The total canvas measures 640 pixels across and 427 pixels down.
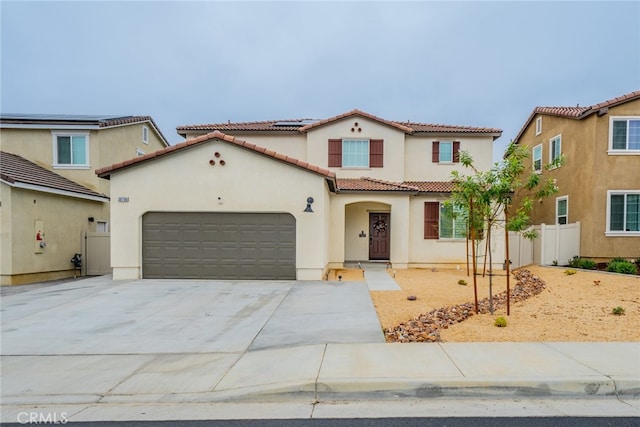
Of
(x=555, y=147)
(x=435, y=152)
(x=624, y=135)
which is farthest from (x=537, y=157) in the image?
(x=435, y=152)

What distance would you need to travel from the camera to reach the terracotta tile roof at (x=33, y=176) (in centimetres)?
1284

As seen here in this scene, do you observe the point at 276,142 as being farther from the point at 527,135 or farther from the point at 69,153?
the point at 527,135

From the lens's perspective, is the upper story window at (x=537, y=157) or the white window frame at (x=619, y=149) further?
the upper story window at (x=537, y=157)

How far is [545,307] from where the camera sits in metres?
8.05

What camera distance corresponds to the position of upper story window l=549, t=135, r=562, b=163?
54.6 ft

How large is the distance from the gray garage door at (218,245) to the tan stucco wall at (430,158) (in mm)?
8194

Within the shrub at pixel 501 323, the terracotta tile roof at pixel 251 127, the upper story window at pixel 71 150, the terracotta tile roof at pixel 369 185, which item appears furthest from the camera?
the terracotta tile roof at pixel 251 127

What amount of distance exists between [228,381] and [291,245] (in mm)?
7799

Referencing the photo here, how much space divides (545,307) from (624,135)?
35.6ft

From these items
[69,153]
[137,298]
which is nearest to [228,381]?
[137,298]

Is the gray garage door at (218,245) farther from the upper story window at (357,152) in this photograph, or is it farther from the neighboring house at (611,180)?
the neighboring house at (611,180)

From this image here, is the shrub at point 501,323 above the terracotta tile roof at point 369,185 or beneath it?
beneath

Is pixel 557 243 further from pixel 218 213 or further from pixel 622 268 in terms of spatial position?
pixel 218 213

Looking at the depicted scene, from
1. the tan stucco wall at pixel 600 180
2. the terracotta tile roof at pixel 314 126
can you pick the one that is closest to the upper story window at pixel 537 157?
the terracotta tile roof at pixel 314 126
